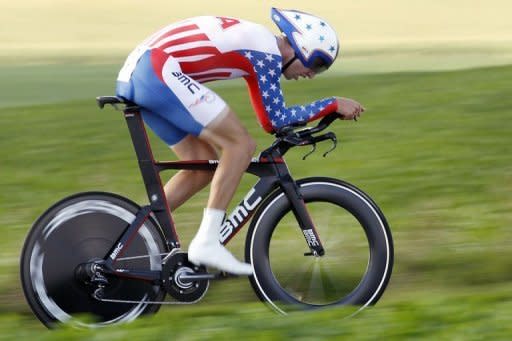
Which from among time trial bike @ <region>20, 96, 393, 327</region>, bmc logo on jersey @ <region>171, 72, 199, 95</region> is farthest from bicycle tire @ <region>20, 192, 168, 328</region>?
bmc logo on jersey @ <region>171, 72, 199, 95</region>

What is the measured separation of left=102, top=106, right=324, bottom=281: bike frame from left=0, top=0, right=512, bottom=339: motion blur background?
0.43 m

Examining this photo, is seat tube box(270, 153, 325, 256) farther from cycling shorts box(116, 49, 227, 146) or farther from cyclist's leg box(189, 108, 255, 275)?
cycling shorts box(116, 49, 227, 146)

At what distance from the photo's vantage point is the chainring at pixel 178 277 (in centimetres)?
609

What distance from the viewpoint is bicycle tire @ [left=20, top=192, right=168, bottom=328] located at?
596 centimetres

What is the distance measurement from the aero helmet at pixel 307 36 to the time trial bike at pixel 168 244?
0.32 meters

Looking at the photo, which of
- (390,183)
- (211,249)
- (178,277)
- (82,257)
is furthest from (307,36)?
(390,183)

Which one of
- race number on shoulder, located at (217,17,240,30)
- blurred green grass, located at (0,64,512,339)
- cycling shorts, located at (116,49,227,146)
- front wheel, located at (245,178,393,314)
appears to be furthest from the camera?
front wheel, located at (245,178,393,314)

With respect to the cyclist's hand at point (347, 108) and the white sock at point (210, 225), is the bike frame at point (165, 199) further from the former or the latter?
the cyclist's hand at point (347, 108)

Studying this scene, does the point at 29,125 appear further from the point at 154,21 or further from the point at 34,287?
the point at 154,21

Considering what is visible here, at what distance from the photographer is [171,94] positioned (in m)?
5.92

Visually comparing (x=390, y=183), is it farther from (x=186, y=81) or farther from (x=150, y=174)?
(x=186, y=81)

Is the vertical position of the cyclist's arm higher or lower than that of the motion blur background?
higher

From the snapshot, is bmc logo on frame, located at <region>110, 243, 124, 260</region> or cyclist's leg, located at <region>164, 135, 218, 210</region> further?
cyclist's leg, located at <region>164, 135, 218, 210</region>

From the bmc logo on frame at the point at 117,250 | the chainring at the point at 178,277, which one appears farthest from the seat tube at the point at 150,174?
the bmc logo on frame at the point at 117,250
